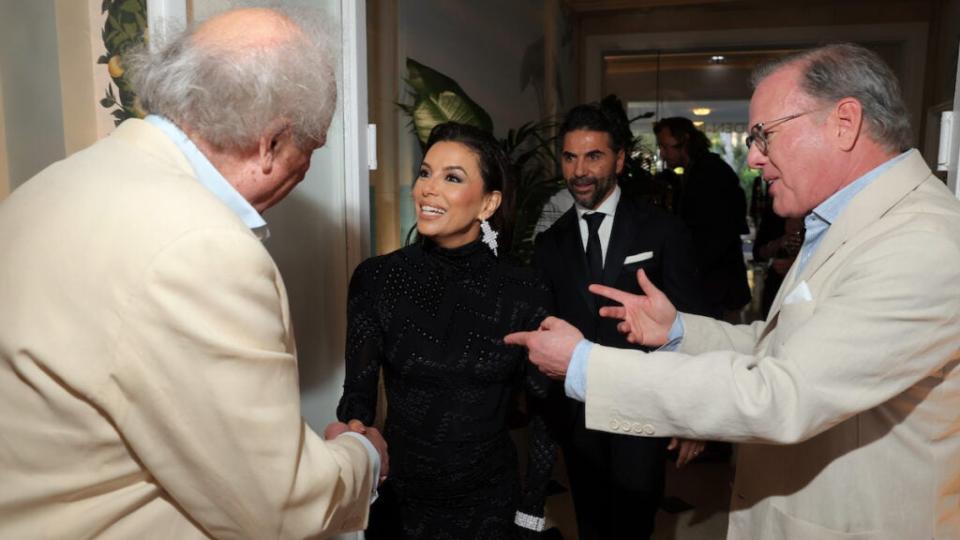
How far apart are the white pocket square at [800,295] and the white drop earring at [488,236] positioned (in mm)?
831

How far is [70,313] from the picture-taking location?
2.86 ft

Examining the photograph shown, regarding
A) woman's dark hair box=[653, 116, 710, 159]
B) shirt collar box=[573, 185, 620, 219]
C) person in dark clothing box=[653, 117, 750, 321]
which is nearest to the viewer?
shirt collar box=[573, 185, 620, 219]

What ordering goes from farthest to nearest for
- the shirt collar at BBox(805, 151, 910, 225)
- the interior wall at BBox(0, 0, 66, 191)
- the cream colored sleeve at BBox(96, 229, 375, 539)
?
the shirt collar at BBox(805, 151, 910, 225)
the interior wall at BBox(0, 0, 66, 191)
the cream colored sleeve at BBox(96, 229, 375, 539)

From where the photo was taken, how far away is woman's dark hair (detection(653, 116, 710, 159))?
485 cm

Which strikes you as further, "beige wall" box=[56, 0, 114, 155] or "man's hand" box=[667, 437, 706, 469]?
"man's hand" box=[667, 437, 706, 469]

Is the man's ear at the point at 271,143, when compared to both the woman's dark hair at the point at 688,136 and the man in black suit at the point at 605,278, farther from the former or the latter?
the woman's dark hair at the point at 688,136

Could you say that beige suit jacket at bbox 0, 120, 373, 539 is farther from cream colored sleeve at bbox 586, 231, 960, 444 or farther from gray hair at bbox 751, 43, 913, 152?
gray hair at bbox 751, 43, 913, 152

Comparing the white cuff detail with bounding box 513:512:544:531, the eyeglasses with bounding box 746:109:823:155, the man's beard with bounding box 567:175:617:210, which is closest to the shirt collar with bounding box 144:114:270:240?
the eyeglasses with bounding box 746:109:823:155

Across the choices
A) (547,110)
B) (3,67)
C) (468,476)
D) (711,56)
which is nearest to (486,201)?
(468,476)

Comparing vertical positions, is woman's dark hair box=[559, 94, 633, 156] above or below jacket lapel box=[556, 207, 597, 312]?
above

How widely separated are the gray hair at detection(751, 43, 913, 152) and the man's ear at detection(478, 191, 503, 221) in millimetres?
882

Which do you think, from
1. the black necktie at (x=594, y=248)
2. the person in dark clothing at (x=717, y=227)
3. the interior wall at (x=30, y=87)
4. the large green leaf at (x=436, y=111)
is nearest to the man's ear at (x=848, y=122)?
the black necktie at (x=594, y=248)

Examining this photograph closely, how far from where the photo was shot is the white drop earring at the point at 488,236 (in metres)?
2.01

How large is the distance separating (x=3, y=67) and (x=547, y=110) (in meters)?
5.06
